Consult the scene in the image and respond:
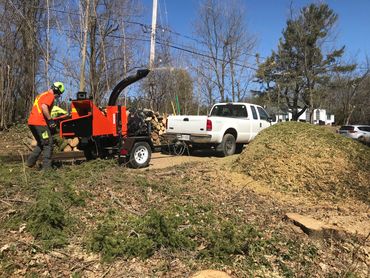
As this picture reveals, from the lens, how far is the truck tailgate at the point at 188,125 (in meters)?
13.6

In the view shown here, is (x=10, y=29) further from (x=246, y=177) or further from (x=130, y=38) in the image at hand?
(x=246, y=177)

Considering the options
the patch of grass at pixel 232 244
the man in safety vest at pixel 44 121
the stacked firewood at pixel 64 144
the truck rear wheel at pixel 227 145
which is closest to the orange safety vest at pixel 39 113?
the man in safety vest at pixel 44 121

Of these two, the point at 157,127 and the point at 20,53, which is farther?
the point at 20,53

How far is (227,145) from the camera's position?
46.6 ft

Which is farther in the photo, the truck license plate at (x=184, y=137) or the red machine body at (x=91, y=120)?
the truck license plate at (x=184, y=137)

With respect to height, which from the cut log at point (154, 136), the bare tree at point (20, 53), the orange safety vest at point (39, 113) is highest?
the bare tree at point (20, 53)

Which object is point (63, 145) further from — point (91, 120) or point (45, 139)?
point (45, 139)

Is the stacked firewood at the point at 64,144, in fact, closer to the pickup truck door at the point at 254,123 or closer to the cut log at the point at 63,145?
the cut log at the point at 63,145

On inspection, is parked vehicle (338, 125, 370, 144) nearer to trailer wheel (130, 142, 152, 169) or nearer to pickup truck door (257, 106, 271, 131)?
pickup truck door (257, 106, 271, 131)

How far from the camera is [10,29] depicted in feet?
71.5

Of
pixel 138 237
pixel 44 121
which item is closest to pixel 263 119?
pixel 44 121

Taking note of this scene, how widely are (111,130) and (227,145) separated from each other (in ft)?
18.0

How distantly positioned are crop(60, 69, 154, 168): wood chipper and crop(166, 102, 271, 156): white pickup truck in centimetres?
319

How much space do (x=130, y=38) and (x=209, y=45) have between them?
10944 millimetres
